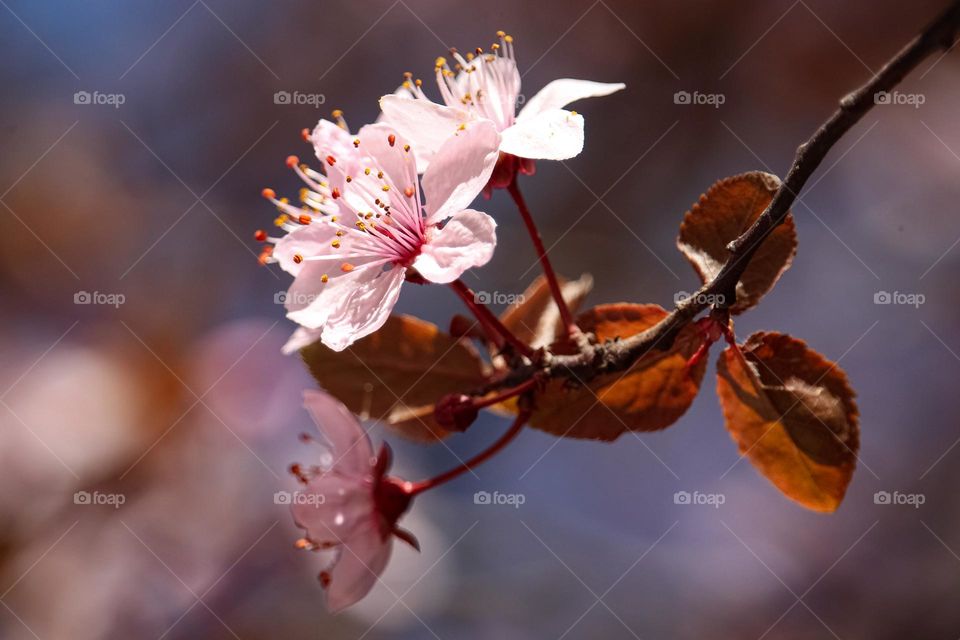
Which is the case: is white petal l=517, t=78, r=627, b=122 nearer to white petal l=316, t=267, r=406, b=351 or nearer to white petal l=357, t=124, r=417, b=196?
white petal l=357, t=124, r=417, b=196

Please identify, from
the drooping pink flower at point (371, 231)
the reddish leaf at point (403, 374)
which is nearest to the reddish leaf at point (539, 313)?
the reddish leaf at point (403, 374)

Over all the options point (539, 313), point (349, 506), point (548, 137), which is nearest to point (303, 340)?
point (349, 506)

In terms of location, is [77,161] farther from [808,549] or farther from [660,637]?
[808,549]

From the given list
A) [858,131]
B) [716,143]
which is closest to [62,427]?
[716,143]

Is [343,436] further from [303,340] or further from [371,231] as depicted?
[371,231]

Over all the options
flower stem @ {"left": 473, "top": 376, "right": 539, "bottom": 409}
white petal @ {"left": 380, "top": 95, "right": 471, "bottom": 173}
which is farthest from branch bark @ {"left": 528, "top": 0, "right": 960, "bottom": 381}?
white petal @ {"left": 380, "top": 95, "right": 471, "bottom": 173}

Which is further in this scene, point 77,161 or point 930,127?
point 77,161
